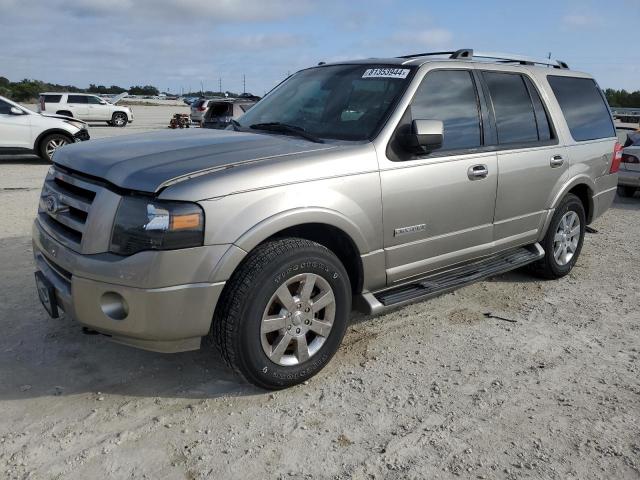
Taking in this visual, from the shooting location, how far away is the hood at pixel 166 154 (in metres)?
2.87

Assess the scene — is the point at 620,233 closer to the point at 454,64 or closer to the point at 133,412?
the point at 454,64

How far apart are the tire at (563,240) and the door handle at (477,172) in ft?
4.24

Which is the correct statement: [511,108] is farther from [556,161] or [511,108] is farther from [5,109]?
[5,109]

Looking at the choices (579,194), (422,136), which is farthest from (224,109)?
(422,136)

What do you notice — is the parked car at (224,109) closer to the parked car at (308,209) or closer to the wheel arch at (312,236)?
the parked car at (308,209)

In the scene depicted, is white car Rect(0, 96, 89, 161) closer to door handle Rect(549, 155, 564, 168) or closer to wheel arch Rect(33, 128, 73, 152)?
wheel arch Rect(33, 128, 73, 152)

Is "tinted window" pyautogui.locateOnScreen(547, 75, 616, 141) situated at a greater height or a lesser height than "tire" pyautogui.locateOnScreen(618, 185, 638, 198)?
greater

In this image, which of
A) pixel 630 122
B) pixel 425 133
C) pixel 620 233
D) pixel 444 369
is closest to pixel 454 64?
pixel 425 133

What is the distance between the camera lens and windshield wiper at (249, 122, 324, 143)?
3791mm

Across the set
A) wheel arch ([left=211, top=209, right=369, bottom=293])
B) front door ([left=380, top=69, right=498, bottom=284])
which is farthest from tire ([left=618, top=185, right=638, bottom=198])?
wheel arch ([left=211, top=209, right=369, bottom=293])

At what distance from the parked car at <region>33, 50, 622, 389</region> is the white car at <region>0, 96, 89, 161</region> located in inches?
373

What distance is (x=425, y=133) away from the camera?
352cm

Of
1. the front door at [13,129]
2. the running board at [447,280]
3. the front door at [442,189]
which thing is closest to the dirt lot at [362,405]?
the running board at [447,280]

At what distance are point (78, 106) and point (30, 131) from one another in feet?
54.0
